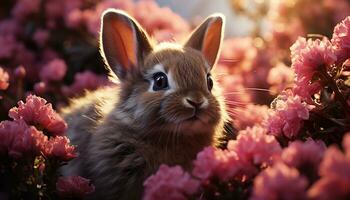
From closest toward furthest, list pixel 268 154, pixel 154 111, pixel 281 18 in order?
Answer: pixel 268 154 < pixel 154 111 < pixel 281 18

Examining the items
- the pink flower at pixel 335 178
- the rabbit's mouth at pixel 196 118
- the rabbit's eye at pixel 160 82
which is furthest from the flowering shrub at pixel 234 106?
the rabbit's eye at pixel 160 82

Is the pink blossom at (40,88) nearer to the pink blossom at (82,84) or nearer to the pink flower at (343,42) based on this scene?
the pink blossom at (82,84)

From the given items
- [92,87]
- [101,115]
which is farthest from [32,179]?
[92,87]

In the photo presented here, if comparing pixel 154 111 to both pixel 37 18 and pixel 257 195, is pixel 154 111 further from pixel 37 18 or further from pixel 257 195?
pixel 37 18

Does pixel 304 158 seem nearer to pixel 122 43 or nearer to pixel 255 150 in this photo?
pixel 255 150

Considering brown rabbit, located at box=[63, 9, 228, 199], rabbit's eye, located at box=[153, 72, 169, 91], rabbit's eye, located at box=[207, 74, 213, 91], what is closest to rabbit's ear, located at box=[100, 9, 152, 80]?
brown rabbit, located at box=[63, 9, 228, 199]

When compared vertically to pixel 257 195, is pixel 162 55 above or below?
below

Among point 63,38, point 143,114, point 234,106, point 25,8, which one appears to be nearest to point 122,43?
point 143,114
